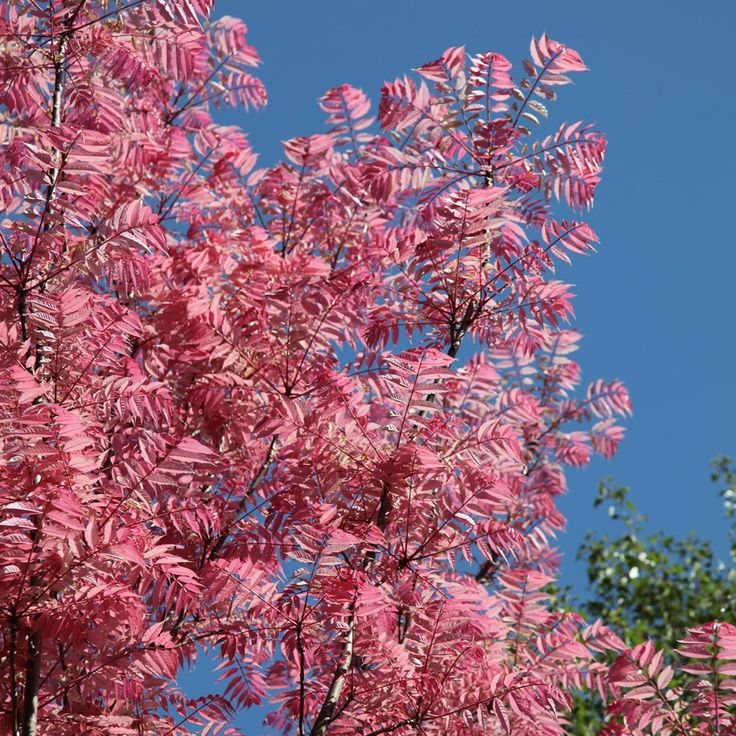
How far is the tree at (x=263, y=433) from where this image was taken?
337cm

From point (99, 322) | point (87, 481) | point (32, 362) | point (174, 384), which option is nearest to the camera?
point (87, 481)

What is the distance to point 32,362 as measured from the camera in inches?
136

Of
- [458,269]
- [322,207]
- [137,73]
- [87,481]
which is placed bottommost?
[87,481]

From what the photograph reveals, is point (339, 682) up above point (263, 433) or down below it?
below

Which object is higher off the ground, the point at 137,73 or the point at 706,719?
the point at 137,73

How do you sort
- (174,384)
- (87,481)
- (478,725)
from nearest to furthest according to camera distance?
(87,481), (478,725), (174,384)

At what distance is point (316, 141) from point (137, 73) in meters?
1.84

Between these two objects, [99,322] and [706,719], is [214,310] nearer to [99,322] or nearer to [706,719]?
[99,322]

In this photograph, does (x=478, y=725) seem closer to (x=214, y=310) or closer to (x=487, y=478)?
(x=487, y=478)

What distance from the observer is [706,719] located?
12.8ft

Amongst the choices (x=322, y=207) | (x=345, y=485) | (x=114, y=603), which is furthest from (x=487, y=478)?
(x=322, y=207)

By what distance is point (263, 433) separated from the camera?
3676mm

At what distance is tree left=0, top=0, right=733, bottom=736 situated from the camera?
3.37 m

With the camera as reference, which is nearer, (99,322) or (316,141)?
(99,322)
